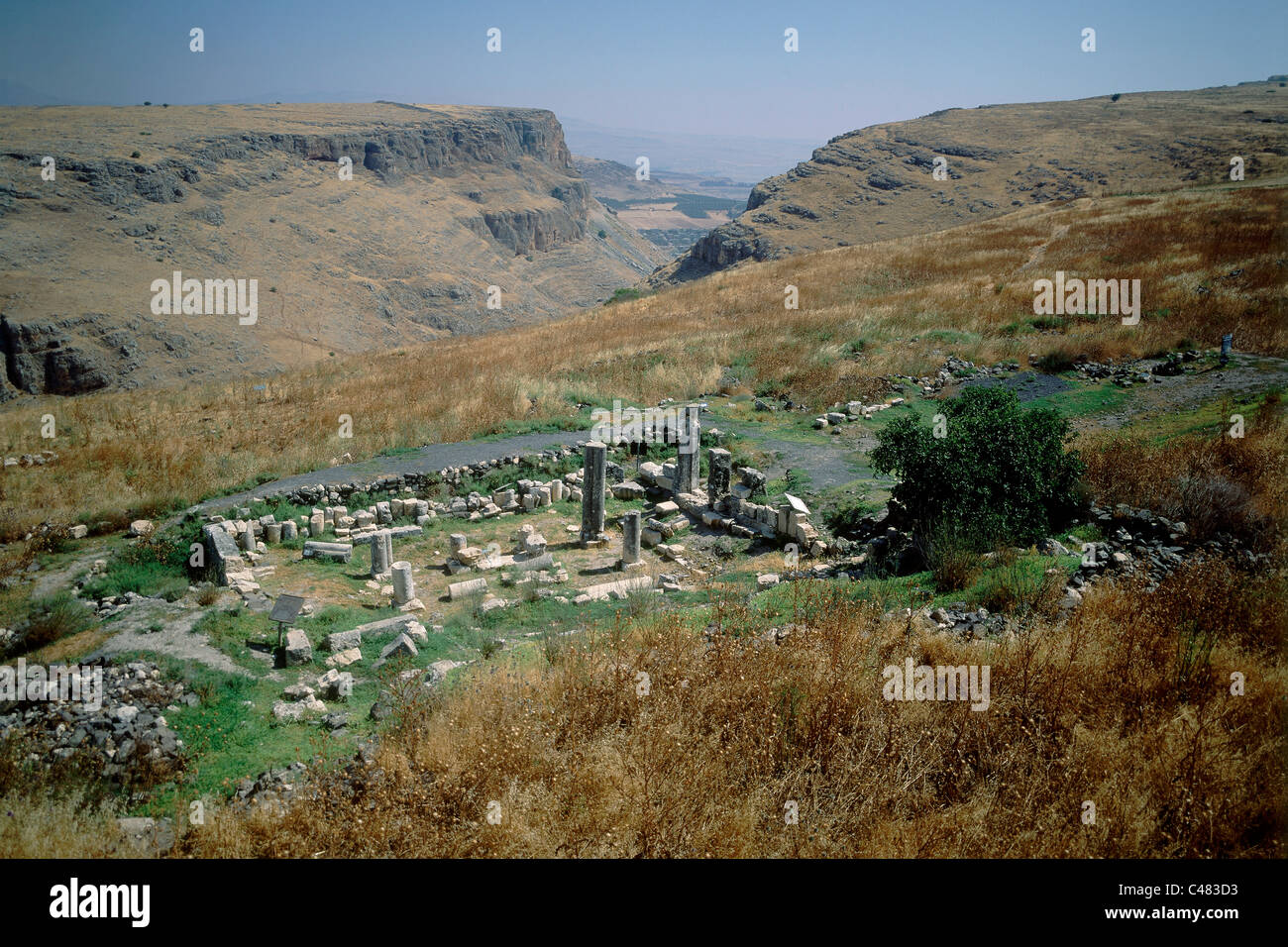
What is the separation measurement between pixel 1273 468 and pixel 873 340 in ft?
45.5

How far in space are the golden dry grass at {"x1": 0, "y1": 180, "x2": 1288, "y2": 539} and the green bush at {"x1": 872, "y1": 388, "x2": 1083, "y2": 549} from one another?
323 inches

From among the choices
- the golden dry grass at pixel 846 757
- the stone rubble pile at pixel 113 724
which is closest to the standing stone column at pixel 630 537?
the golden dry grass at pixel 846 757

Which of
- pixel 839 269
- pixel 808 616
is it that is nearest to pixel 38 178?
pixel 839 269

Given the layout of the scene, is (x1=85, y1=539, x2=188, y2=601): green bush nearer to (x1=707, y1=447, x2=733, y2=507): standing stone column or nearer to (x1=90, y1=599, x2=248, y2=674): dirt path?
(x1=90, y1=599, x2=248, y2=674): dirt path

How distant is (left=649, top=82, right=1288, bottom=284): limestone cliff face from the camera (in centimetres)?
5866

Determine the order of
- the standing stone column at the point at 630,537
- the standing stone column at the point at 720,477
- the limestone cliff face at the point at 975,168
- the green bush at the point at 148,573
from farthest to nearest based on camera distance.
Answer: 1. the limestone cliff face at the point at 975,168
2. the standing stone column at the point at 720,477
3. the standing stone column at the point at 630,537
4. the green bush at the point at 148,573

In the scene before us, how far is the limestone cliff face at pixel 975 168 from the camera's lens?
58.7m

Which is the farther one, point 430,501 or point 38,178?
point 38,178

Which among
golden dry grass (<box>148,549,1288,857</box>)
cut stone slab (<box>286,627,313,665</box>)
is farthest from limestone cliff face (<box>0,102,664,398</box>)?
golden dry grass (<box>148,549,1288,857</box>)

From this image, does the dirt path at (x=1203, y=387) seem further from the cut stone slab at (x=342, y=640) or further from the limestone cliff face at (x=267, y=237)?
the limestone cliff face at (x=267, y=237)

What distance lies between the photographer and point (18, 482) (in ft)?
40.6

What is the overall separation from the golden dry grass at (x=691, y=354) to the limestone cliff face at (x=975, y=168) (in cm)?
2917

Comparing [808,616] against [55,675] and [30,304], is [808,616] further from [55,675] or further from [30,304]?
[30,304]
